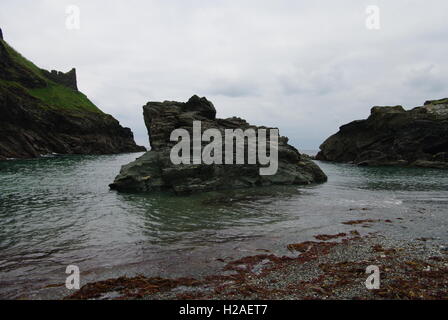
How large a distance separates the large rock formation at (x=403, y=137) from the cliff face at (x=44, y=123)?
125067 mm

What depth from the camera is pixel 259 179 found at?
46.5 meters

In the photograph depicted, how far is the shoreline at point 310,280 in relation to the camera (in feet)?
38.2

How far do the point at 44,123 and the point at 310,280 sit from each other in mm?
139002

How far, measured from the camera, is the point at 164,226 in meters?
23.8

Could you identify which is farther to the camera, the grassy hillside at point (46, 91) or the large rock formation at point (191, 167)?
the grassy hillside at point (46, 91)
